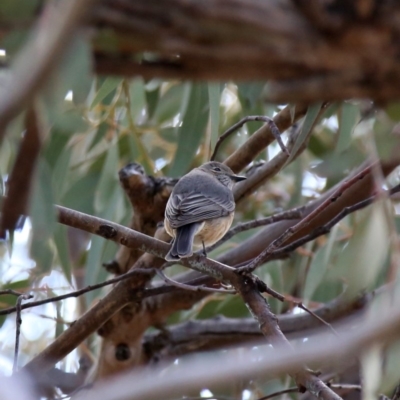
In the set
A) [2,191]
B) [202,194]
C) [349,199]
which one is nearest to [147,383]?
[2,191]

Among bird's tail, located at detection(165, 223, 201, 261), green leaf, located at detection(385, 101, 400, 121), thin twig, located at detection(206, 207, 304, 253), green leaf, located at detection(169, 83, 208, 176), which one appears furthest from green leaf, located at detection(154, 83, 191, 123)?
green leaf, located at detection(385, 101, 400, 121)

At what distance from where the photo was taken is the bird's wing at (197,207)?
344cm

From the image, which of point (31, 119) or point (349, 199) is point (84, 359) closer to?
point (349, 199)

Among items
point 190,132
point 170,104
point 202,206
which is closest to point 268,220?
point 190,132

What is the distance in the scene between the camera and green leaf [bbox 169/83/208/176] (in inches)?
138

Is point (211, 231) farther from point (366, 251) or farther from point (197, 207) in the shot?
point (366, 251)

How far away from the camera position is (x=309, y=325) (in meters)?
3.37

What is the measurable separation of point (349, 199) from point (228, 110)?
1.77 m

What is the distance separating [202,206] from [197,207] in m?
0.05

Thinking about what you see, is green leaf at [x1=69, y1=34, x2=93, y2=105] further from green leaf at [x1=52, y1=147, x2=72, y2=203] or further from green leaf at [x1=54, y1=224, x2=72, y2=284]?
green leaf at [x1=52, y1=147, x2=72, y2=203]

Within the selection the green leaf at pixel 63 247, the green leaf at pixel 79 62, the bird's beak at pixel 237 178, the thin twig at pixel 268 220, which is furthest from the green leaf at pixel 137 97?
the green leaf at pixel 79 62

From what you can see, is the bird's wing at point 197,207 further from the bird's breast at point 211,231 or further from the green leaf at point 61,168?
the green leaf at point 61,168

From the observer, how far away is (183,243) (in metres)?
3.03

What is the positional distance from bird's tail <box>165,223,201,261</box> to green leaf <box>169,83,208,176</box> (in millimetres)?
278
